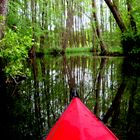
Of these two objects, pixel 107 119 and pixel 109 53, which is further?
pixel 109 53

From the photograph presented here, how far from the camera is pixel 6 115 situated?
680 cm

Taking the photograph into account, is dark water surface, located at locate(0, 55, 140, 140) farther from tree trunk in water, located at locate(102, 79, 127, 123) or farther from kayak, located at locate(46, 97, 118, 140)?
kayak, located at locate(46, 97, 118, 140)

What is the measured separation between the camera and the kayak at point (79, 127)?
3.08 m

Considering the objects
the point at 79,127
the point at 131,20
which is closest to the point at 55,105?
the point at 79,127

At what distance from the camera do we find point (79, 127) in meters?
3.18

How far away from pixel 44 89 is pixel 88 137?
6645 millimetres

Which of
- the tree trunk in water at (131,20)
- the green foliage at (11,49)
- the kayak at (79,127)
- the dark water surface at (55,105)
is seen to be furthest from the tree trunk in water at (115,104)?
the tree trunk in water at (131,20)

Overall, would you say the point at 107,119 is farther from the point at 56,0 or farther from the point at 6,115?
the point at 56,0

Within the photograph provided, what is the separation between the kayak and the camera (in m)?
3.08

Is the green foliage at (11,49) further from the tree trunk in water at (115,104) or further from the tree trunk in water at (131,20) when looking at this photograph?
the tree trunk in water at (131,20)

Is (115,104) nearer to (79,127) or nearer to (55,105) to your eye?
(55,105)

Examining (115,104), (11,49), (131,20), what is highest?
(131,20)

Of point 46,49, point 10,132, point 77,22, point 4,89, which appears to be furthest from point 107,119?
point 77,22

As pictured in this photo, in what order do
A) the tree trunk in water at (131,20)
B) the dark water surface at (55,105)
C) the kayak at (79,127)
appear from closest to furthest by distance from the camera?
the kayak at (79,127) < the dark water surface at (55,105) < the tree trunk in water at (131,20)
